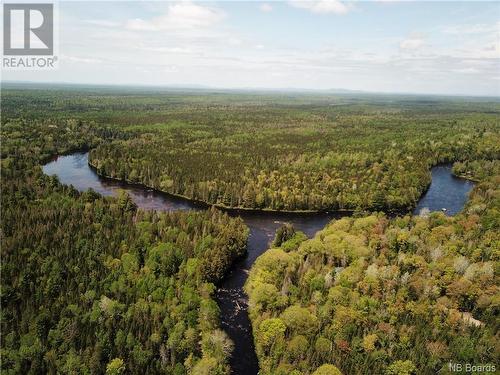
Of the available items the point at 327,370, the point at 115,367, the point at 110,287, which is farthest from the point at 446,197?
the point at 115,367

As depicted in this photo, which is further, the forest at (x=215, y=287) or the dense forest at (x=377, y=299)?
the dense forest at (x=377, y=299)

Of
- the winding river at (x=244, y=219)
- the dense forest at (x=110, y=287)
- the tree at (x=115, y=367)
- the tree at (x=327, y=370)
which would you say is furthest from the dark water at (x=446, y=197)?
the tree at (x=115, y=367)

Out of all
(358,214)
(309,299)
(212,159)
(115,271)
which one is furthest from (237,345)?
(212,159)

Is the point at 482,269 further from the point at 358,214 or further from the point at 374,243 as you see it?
the point at 358,214

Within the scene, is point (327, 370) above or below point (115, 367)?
above

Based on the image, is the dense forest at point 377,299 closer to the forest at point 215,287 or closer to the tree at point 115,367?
the forest at point 215,287

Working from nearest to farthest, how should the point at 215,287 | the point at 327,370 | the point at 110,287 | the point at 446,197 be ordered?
1. the point at 327,370
2. the point at 110,287
3. the point at 215,287
4. the point at 446,197

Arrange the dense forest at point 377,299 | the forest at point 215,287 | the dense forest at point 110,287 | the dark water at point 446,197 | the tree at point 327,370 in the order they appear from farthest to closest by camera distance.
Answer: the dark water at point 446,197 → the dense forest at point 377,299 → the forest at point 215,287 → the dense forest at point 110,287 → the tree at point 327,370

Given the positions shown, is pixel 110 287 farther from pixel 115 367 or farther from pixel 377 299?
pixel 377 299
